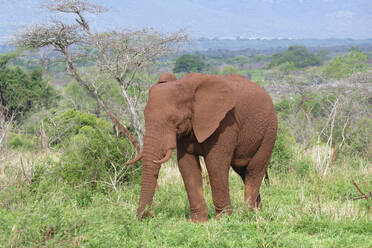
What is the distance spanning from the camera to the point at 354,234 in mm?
5379

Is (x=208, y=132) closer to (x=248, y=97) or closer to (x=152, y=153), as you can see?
(x=152, y=153)

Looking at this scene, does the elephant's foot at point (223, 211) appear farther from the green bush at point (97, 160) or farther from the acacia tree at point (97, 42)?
the acacia tree at point (97, 42)

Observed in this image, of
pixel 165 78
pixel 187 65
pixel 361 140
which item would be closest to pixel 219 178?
pixel 165 78

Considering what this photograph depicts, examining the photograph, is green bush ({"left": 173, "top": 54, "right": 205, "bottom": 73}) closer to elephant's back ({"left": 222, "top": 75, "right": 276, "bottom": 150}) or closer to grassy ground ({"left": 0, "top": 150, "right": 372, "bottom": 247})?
grassy ground ({"left": 0, "top": 150, "right": 372, "bottom": 247})

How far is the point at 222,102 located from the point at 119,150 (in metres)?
2.91

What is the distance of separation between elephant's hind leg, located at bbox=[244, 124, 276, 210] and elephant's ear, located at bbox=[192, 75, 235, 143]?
0.94 meters

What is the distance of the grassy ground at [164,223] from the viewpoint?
15.7 ft

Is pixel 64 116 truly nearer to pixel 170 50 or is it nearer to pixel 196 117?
pixel 170 50

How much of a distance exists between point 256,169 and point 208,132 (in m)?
1.15

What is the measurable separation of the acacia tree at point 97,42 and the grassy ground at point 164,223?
2.27 meters

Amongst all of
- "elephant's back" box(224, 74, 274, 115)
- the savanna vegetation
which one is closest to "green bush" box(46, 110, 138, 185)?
the savanna vegetation

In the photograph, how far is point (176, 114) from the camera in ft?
18.0

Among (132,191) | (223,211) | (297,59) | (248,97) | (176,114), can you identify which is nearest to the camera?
(176,114)

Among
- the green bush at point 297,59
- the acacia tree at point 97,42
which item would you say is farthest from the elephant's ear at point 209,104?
the green bush at point 297,59
